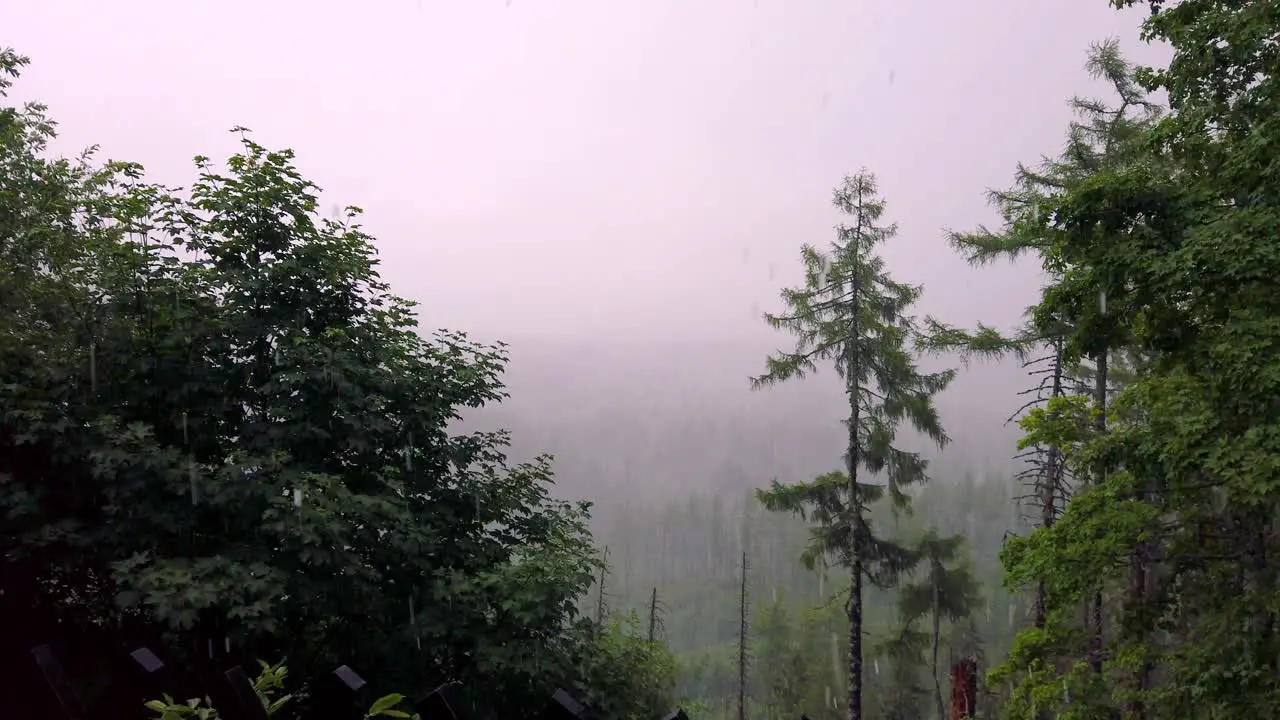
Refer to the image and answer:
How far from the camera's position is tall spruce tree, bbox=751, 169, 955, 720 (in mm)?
17469

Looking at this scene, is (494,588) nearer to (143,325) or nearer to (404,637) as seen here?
(404,637)

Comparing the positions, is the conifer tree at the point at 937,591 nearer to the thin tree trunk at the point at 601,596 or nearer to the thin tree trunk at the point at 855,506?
the thin tree trunk at the point at 855,506

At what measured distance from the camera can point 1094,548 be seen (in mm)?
7281

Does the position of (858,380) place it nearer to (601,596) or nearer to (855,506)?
(855,506)

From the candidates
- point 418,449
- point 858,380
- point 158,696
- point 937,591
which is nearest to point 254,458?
point 418,449

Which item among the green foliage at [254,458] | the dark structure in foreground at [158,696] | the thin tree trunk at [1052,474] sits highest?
the thin tree trunk at [1052,474]

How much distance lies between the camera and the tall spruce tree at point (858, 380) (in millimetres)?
17469

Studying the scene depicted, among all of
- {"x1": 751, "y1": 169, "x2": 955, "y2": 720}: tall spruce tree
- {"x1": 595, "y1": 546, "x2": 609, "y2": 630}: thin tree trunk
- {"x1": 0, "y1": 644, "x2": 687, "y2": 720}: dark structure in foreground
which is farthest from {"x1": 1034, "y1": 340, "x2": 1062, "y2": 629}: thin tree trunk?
{"x1": 0, "y1": 644, "x2": 687, "y2": 720}: dark structure in foreground

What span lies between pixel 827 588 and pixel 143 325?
115 meters

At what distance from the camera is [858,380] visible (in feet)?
57.4

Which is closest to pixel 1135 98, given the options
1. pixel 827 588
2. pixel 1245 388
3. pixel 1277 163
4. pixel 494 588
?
pixel 1277 163

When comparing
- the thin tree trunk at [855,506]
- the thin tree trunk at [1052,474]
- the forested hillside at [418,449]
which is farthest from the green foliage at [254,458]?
the thin tree trunk at [1052,474]

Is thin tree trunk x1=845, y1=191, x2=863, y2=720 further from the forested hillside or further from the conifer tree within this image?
the forested hillside

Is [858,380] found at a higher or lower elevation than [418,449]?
higher
